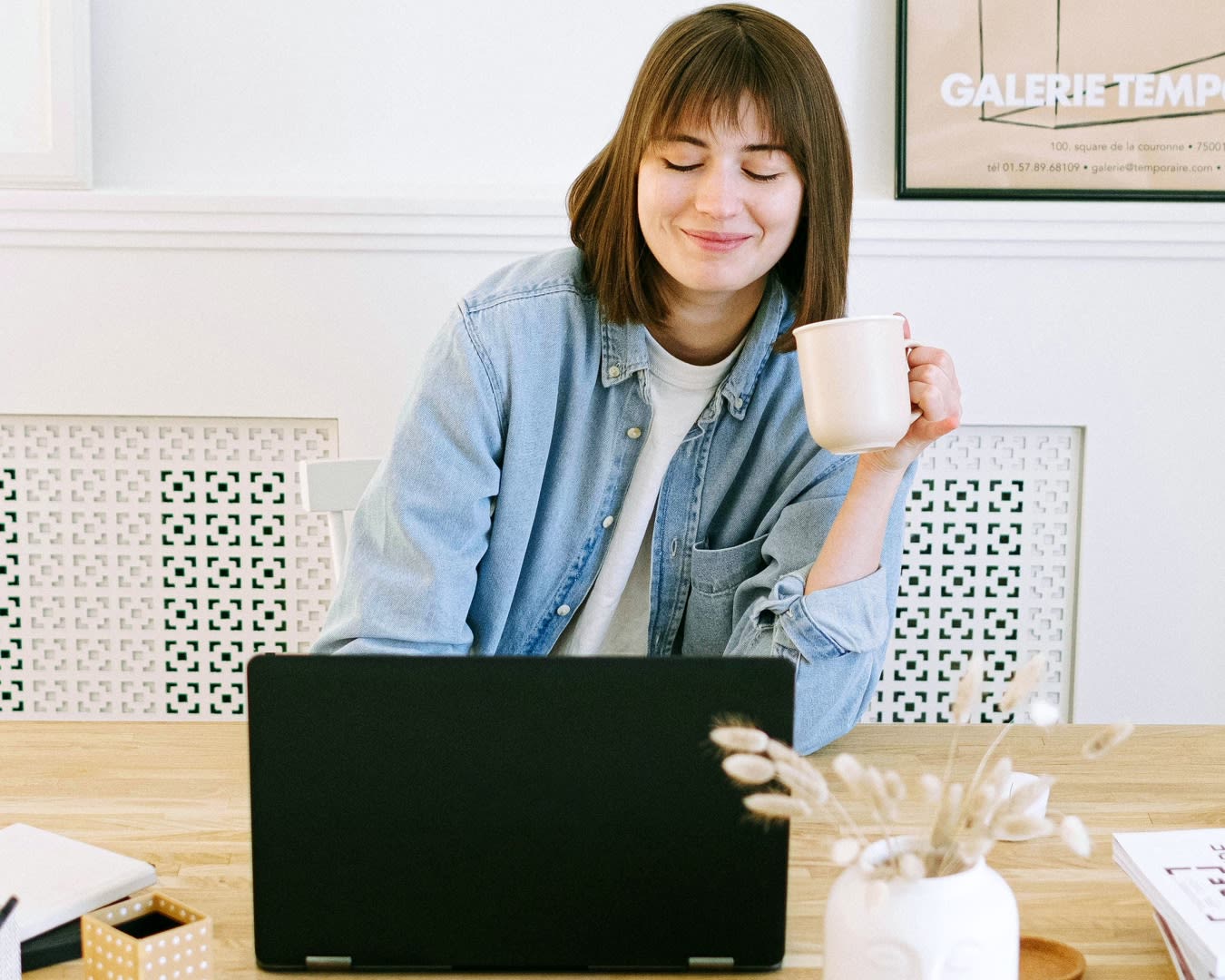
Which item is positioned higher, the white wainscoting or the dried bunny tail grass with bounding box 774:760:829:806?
the white wainscoting

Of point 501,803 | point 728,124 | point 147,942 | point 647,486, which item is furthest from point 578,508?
point 147,942

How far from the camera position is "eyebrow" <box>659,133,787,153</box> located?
116 centimetres

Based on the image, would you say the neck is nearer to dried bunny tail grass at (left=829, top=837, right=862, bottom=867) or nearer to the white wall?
the white wall

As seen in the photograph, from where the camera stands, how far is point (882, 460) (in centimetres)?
117

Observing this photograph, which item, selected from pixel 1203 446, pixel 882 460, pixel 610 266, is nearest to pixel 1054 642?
pixel 1203 446

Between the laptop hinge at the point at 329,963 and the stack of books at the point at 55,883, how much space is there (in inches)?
5.5

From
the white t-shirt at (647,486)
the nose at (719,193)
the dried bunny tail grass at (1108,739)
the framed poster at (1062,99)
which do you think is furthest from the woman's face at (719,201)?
the framed poster at (1062,99)

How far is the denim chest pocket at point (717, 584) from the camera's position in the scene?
4.33 feet

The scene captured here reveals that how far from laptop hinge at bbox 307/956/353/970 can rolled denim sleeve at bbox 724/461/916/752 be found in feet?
1.62

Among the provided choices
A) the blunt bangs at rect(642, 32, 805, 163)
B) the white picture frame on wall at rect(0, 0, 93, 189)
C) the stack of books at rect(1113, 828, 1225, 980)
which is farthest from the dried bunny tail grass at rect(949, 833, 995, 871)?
the white picture frame on wall at rect(0, 0, 93, 189)

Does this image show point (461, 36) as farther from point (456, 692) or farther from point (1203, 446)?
point (456, 692)

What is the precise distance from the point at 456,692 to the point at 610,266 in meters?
0.65

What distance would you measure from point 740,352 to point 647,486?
6.7 inches

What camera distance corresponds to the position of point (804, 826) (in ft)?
3.19
